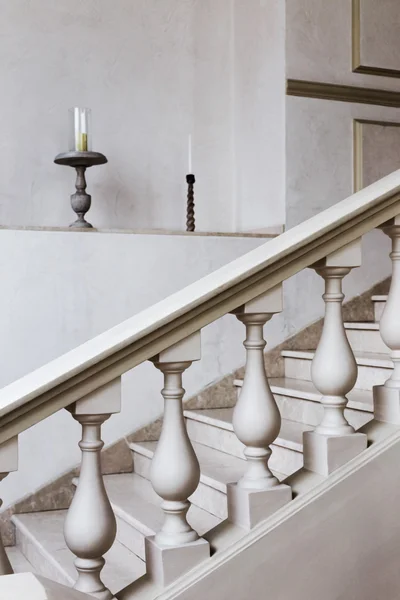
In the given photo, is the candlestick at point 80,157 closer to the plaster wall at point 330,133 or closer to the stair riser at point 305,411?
the plaster wall at point 330,133

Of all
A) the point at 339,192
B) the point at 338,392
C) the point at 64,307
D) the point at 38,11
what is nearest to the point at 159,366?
the point at 338,392

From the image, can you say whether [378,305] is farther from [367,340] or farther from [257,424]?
[257,424]

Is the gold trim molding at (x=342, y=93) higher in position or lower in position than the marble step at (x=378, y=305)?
higher

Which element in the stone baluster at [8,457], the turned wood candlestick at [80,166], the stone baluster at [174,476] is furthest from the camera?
the turned wood candlestick at [80,166]

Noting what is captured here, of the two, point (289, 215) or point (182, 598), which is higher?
point (289, 215)

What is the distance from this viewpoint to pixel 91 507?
1.32m

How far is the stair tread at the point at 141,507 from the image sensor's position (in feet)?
6.98

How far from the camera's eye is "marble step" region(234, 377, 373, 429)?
2.23 metres

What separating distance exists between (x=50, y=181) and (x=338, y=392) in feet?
7.03

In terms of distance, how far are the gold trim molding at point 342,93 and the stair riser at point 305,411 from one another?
55.8 inches

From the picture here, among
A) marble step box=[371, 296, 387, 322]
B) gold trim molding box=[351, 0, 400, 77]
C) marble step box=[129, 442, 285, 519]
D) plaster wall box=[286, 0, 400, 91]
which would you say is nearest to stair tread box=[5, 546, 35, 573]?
marble step box=[129, 442, 285, 519]

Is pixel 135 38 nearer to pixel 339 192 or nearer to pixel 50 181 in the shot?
pixel 50 181

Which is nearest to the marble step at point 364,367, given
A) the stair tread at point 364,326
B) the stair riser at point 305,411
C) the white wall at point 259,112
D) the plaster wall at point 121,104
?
the stair tread at point 364,326

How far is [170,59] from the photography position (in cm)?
357
